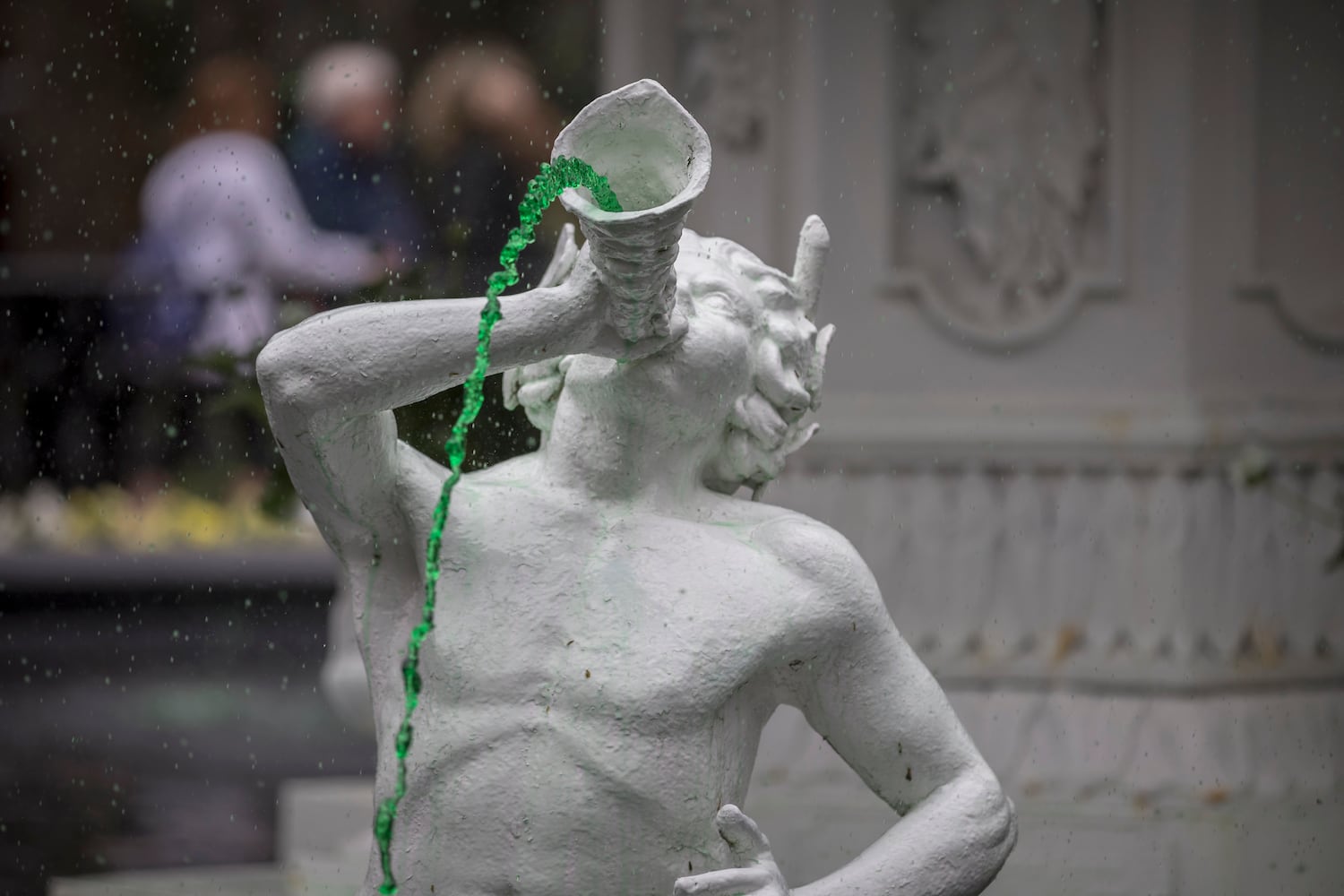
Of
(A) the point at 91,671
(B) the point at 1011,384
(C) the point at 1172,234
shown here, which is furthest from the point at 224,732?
(C) the point at 1172,234

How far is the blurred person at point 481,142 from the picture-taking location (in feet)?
13.6

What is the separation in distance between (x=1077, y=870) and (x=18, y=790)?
265 centimetres

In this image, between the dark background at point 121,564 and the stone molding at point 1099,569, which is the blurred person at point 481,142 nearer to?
the dark background at point 121,564

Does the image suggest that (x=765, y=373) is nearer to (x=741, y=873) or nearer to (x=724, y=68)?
(x=741, y=873)

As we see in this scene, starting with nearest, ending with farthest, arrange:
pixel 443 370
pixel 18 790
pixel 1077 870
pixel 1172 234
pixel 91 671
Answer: pixel 443 370, pixel 1077 870, pixel 1172 234, pixel 18 790, pixel 91 671

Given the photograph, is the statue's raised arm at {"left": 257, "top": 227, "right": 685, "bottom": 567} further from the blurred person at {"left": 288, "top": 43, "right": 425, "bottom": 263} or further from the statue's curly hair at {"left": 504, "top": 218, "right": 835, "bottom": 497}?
the blurred person at {"left": 288, "top": 43, "right": 425, "bottom": 263}

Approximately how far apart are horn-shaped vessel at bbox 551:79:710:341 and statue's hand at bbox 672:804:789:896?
1.69 feet

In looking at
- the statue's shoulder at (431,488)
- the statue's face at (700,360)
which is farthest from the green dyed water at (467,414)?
the statue's face at (700,360)

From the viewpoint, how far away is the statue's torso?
2.36m

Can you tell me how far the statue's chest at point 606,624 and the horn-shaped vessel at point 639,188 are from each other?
274mm

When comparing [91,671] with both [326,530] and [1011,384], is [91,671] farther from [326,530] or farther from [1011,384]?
[326,530]

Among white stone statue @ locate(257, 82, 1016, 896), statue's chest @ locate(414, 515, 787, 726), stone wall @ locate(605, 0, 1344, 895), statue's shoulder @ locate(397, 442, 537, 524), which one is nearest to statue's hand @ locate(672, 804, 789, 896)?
white stone statue @ locate(257, 82, 1016, 896)

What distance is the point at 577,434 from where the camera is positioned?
2.47 m

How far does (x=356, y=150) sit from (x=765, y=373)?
2822 mm
